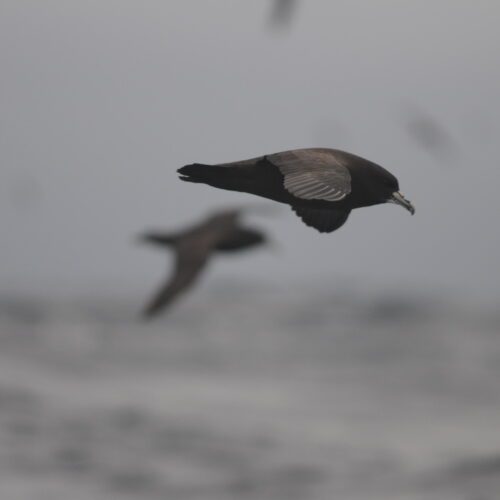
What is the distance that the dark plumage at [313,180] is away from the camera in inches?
282

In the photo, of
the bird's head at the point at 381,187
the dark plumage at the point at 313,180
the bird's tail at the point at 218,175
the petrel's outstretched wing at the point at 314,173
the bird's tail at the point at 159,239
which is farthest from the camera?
the bird's tail at the point at 159,239

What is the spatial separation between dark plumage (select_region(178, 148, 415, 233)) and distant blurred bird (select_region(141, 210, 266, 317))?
23.5 feet

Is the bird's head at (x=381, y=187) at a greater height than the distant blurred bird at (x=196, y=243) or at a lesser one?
lesser

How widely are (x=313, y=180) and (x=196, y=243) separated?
11957mm

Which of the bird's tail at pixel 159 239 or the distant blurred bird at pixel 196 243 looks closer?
the distant blurred bird at pixel 196 243

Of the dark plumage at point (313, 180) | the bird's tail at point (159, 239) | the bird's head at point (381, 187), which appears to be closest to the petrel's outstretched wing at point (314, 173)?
the dark plumage at point (313, 180)

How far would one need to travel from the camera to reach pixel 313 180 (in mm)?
7180

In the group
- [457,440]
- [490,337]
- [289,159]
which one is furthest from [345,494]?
[289,159]

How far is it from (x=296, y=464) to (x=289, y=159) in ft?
367

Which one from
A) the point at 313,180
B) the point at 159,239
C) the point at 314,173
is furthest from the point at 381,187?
the point at 159,239

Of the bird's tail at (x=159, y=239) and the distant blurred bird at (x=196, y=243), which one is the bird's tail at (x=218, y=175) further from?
the bird's tail at (x=159, y=239)

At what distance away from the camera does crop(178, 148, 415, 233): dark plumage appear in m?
7.17

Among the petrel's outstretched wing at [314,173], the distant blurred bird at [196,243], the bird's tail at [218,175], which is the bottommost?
the petrel's outstretched wing at [314,173]

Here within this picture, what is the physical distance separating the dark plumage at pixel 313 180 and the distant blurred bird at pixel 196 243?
23.5 feet
